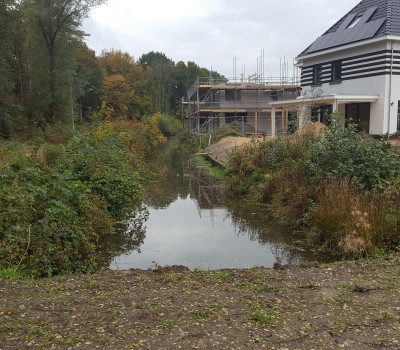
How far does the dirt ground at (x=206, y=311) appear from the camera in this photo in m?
3.50

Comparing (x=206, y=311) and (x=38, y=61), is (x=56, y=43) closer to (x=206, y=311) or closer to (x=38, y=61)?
(x=38, y=61)

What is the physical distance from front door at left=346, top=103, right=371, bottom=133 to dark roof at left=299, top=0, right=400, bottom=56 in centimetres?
371

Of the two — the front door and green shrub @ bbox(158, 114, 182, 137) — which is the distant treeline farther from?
green shrub @ bbox(158, 114, 182, 137)

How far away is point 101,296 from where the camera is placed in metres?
4.55

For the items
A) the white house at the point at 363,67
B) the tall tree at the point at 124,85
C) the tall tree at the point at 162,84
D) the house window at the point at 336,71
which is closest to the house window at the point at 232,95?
the tall tree at the point at 124,85

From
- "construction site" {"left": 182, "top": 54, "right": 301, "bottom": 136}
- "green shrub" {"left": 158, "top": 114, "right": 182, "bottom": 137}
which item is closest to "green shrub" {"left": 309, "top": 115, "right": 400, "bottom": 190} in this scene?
"construction site" {"left": 182, "top": 54, "right": 301, "bottom": 136}

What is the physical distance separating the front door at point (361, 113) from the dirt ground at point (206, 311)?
19974 mm

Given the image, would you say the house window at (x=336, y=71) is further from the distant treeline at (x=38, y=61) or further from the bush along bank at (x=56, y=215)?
the bush along bank at (x=56, y=215)

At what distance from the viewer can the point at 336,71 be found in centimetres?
2525

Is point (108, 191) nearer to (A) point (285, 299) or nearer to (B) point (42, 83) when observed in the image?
(A) point (285, 299)

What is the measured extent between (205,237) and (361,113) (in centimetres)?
1819

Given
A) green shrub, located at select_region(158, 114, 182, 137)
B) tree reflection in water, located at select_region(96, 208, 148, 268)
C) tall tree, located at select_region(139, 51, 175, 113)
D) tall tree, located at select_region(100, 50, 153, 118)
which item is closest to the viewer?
tree reflection in water, located at select_region(96, 208, 148, 268)

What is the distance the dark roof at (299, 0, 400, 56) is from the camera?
2191cm

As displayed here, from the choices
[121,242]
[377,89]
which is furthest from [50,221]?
[377,89]
